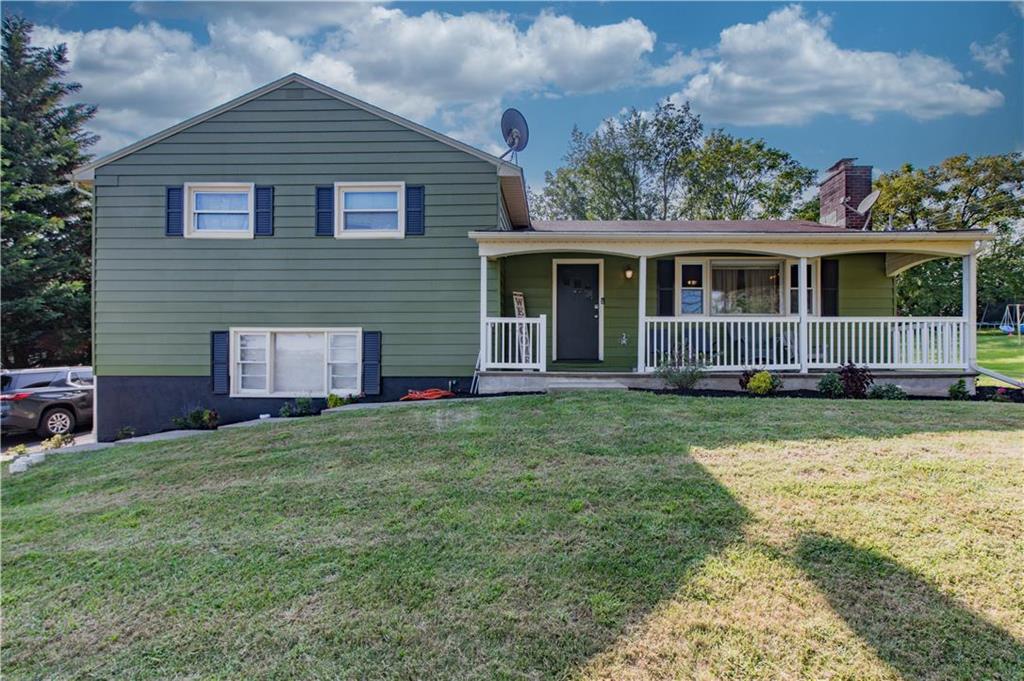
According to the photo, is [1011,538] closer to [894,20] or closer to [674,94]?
[894,20]

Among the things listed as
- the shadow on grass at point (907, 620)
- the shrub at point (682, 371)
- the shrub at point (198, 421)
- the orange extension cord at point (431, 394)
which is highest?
the shrub at point (682, 371)

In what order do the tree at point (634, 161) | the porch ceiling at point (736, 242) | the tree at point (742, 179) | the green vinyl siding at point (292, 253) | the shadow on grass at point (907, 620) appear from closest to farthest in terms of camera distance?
1. the shadow on grass at point (907, 620)
2. the porch ceiling at point (736, 242)
3. the green vinyl siding at point (292, 253)
4. the tree at point (742, 179)
5. the tree at point (634, 161)

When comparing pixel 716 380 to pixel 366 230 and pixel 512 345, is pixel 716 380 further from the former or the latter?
pixel 366 230

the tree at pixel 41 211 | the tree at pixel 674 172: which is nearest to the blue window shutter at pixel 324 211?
the tree at pixel 41 211

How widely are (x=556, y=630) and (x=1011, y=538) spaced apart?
271 cm

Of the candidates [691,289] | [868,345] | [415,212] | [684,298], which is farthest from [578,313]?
[868,345]

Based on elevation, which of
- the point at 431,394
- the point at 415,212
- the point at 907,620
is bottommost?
the point at 907,620

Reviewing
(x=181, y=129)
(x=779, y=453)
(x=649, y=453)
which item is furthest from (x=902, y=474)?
(x=181, y=129)

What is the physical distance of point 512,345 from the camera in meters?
9.14

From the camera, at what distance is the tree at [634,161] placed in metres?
23.6

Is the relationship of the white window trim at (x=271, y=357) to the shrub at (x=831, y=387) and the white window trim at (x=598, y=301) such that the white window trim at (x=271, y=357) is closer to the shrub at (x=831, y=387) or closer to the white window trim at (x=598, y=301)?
the white window trim at (x=598, y=301)

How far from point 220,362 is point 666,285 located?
845 cm

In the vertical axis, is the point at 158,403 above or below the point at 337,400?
below

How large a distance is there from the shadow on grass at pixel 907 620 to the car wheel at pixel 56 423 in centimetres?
1262
